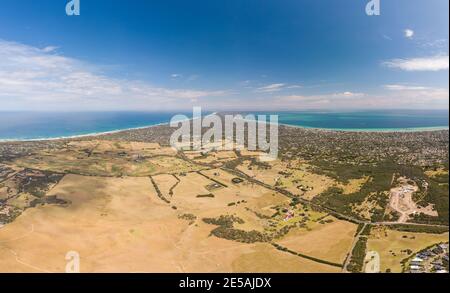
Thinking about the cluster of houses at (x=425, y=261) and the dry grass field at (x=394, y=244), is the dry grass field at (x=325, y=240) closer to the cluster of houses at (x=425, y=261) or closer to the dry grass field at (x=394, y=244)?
the dry grass field at (x=394, y=244)

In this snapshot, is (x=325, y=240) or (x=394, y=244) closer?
(x=394, y=244)

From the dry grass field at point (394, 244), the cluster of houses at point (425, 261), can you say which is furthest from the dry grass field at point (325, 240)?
the cluster of houses at point (425, 261)

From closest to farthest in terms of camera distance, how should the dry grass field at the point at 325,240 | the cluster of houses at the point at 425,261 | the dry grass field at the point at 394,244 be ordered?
the cluster of houses at the point at 425,261 → the dry grass field at the point at 394,244 → the dry grass field at the point at 325,240

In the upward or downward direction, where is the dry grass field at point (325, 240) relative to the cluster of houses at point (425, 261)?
downward

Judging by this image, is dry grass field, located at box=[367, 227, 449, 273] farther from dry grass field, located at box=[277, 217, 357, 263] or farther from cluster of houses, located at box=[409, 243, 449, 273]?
dry grass field, located at box=[277, 217, 357, 263]

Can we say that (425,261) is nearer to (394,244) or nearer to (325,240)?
(394,244)

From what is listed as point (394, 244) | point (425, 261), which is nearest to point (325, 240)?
point (394, 244)

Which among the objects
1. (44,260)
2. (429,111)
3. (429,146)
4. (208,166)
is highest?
(429,111)

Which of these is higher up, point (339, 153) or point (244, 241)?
point (339, 153)

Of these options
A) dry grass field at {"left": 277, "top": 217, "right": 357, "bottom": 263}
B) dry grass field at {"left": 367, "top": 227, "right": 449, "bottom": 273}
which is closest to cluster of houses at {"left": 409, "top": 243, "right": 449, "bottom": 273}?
dry grass field at {"left": 367, "top": 227, "right": 449, "bottom": 273}
